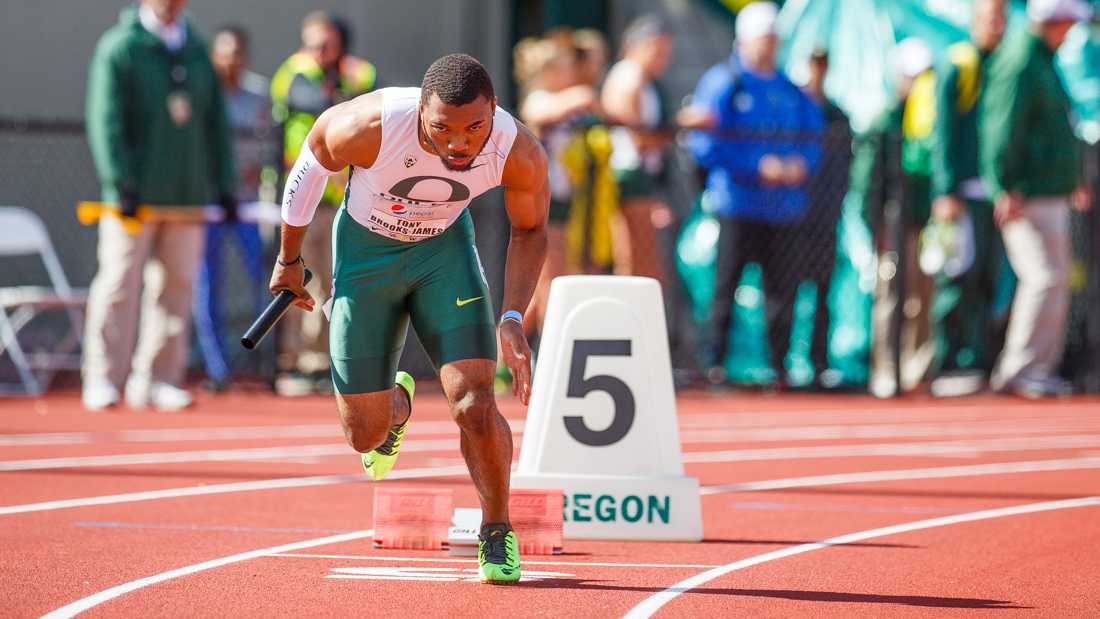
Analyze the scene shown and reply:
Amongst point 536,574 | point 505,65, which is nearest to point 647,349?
point 536,574

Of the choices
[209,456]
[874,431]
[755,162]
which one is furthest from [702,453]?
[755,162]

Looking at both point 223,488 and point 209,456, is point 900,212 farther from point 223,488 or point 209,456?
point 223,488

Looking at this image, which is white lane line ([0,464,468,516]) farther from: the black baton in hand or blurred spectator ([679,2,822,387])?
blurred spectator ([679,2,822,387])

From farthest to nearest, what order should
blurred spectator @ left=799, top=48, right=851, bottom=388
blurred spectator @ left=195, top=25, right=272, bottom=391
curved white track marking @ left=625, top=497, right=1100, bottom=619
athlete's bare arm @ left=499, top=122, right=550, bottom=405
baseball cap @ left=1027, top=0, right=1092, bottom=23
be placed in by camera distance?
blurred spectator @ left=799, top=48, right=851, bottom=388 → blurred spectator @ left=195, top=25, right=272, bottom=391 → baseball cap @ left=1027, top=0, right=1092, bottom=23 → athlete's bare arm @ left=499, top=122, right=550, bottom=405 → curved white track marking @ left=625, top=497, right=1100, bottom=619

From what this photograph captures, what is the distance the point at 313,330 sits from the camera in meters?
14.5

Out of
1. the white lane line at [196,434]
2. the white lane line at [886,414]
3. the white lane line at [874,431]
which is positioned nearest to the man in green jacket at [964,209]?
the white lane line at [886,414]

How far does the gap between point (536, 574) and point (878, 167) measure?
30.9 ft

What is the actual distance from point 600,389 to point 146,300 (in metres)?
6.40

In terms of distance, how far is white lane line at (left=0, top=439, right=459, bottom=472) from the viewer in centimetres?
977

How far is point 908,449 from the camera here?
1152 cm

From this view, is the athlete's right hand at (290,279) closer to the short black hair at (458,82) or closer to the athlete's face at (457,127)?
the athlete's face at (457,127)

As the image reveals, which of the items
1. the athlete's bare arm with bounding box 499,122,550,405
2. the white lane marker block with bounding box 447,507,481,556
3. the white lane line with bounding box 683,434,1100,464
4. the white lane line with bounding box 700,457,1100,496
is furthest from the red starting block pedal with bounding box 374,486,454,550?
the white lane line with bounding box 683,434,1100,464

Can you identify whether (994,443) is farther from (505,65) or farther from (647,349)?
(505,65)

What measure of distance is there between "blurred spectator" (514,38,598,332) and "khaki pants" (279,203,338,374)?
5.67 ft
